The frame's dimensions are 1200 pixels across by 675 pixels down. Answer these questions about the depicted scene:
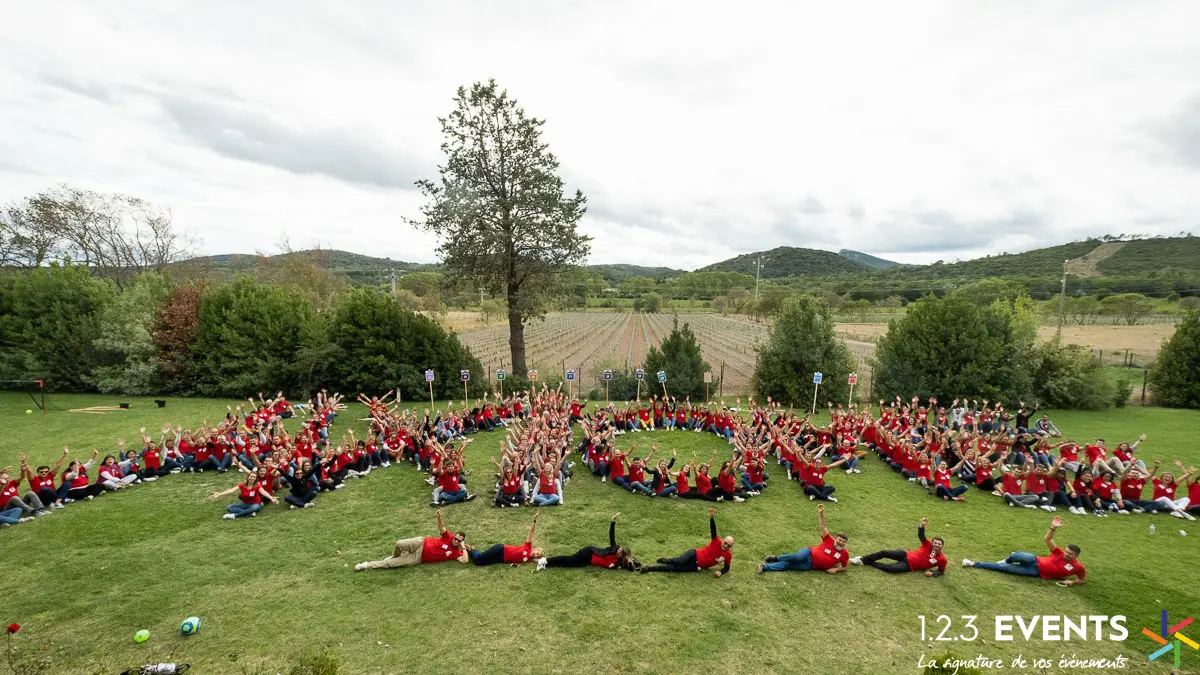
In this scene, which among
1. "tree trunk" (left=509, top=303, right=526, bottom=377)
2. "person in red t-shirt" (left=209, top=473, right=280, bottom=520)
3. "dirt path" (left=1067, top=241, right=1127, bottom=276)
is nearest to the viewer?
"person in red t-shirt" (left=209, top=473, right=280, bottom=520)

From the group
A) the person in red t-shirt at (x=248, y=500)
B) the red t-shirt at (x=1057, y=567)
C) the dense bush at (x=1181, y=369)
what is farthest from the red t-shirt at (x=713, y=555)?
the dense bush at (x=1181, y=369)

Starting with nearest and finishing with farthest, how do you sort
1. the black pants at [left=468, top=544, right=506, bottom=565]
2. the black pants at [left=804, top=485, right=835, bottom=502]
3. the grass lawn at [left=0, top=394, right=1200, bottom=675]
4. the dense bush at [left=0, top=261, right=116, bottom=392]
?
1. the grass lawn at [left=0, top=394, right=1200, bottom=675]
2. the black pants at [left=468, top=544, right=506, bottom=565]
3. the black pants at [left=804, top=485, right=835, bottom=502]
4. the dense bush at [left=0, top=261, right=116, bottom=392]

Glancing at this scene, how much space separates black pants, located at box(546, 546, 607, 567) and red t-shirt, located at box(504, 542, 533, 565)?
1.24 feet

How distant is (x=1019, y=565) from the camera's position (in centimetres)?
899

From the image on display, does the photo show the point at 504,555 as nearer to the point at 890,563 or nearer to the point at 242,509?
the point at 242,509

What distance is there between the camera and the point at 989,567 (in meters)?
9.15

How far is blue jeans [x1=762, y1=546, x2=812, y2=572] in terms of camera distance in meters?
8.96

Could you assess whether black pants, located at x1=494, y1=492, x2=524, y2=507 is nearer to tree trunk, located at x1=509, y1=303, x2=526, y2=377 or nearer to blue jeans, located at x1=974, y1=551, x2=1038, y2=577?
blue jeans, located at x1=974, y1=551, x2=1038, y2=577

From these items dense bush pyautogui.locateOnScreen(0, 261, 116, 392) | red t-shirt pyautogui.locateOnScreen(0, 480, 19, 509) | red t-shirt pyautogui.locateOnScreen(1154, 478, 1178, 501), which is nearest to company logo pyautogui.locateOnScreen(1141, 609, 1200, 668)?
red t-shirt pyautogui.locateOnScreen(1154, 478, 1178, 501)

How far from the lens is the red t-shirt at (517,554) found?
9.18 m

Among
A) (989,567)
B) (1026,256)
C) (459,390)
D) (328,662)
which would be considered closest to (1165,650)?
(989,567)

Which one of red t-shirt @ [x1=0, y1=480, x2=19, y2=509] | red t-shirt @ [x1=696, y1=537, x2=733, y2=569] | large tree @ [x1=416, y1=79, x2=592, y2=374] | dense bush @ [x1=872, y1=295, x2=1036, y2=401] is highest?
large tree @ [x1=416, y1=79, x2=592, y2=374]

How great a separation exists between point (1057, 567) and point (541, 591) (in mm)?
8557

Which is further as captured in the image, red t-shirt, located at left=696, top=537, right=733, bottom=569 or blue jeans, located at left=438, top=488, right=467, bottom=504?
blue jeans, located at left=438, top=488, right=467, bottom=504
